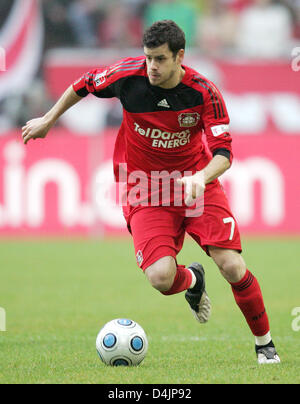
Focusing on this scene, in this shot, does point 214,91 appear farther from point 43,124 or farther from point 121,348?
point 121,348

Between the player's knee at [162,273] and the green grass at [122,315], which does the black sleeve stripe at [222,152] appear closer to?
the player's knee at [162,273]

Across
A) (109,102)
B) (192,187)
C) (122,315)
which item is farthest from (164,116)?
(109,102)

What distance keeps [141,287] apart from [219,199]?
4236 mm

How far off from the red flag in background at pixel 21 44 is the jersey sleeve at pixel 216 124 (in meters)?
12.5

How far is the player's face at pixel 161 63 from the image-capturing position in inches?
220

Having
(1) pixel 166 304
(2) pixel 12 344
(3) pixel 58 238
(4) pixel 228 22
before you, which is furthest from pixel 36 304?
(4) pixel 228 22

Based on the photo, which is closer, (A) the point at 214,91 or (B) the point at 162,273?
(A) the point at 214,91

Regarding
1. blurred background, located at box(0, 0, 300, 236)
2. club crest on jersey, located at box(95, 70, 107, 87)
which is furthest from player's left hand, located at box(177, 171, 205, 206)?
blurred background, located at box(0, 0, 300, 236)

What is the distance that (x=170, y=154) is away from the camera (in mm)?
6145

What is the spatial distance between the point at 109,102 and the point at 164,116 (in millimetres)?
11189

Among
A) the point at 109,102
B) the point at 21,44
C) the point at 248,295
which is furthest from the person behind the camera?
the point at 21,44

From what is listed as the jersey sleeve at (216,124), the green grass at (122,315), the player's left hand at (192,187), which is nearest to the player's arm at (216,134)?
the jersey sleeve at (216,124)

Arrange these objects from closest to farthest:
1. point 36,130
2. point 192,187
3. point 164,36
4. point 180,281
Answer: point 192,187
point 164,36
point 36,130
point 180,281

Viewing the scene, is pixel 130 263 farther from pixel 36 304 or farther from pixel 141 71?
pixel 141 71
